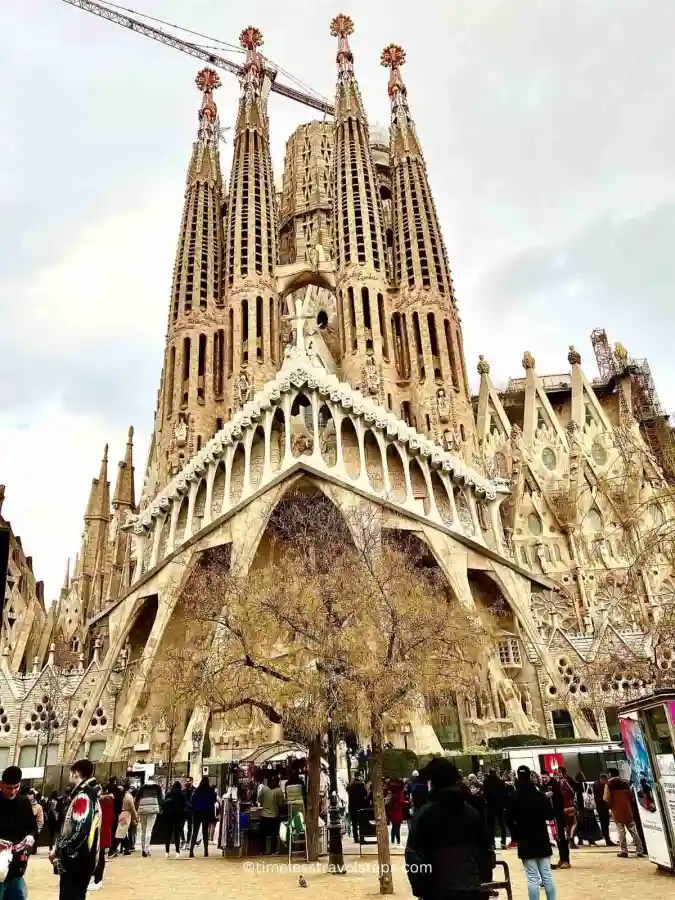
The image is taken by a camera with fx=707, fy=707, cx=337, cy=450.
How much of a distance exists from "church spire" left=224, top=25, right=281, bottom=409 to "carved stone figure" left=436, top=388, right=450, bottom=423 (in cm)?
931

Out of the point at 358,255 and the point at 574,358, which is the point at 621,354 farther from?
the point at 358,255

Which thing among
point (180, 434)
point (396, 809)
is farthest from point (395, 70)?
point (396, 809)

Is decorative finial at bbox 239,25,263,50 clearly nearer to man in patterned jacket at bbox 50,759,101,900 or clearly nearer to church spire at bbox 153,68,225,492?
church spire at bbox 153,68,225,492

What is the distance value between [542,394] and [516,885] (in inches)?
1673

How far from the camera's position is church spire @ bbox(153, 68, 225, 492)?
37.8 metres

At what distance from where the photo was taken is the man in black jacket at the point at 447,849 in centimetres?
386

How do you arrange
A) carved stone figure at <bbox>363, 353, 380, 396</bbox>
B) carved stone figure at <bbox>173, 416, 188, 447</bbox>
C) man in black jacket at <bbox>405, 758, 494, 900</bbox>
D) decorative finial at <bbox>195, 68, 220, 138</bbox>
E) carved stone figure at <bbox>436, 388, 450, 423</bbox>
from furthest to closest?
decorative finial at <bbox>195, 68, 220, 138</bbox> < carved stone figure at <bbox>173, 416, 188, 447</bbox> < carved stone figure at <bbox>363, 353, 380, 396</bbox> < carved stone figure at <bbox>436, 388, 450, 423</bbox> < man in black jacket at <bbox>405, 758, 494, 900</bbox>

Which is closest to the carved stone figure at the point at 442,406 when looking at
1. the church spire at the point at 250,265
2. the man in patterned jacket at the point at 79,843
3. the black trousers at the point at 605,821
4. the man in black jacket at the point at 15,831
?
A: the church spire at the point at 250,265

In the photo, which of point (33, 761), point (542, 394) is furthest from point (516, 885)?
point (542, 394)

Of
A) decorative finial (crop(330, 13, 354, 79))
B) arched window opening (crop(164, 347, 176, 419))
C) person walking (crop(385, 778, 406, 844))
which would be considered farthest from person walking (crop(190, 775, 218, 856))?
decorative finial (crop(330, 13, 354, 79))

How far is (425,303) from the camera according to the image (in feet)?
130

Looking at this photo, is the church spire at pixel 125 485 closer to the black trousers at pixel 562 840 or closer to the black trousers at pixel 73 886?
the black trousers at pixel 562 840

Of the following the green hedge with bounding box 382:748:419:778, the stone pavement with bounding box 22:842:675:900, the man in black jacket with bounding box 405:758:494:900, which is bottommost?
the stone pavement with bounding box 22:842:675:900

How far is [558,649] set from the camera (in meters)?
27.9
